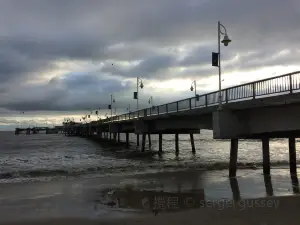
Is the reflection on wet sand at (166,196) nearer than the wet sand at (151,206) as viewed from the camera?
No

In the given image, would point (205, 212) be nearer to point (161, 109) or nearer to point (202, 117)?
point (202, 117)

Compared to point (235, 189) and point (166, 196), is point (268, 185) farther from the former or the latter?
point (166, 196)

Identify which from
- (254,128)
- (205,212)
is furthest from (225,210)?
(254,128)

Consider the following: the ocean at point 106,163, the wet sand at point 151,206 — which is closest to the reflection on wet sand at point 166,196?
the wet sand at point 151,206

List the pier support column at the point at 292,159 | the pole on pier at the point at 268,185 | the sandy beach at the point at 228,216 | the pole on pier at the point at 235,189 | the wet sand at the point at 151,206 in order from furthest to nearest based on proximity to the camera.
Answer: the pier support column at the point at 292,159 → the pole on pier at the point at 268,185 → the pole on pier at the point at 235,189 → the wet sand at the point at 151,206 → the sandy beach at the point at 228,216

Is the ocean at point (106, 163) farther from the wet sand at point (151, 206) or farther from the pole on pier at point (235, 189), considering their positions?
the pole on pier at point (235, 189)

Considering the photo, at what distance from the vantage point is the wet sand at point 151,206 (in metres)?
12.8

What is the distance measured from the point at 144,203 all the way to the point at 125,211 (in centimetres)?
174

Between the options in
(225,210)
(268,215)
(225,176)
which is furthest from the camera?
(225,176)

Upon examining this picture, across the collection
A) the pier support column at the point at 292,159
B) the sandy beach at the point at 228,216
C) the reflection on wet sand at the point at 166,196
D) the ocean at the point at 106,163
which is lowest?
the ocean at the point at 106,163

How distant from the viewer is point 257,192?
18.2 m

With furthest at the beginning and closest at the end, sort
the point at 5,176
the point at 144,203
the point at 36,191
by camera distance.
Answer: the point at 5,176, the point at 36,191, the point at 144,203

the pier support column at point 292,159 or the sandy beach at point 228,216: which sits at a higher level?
the pier support column at point 292,159

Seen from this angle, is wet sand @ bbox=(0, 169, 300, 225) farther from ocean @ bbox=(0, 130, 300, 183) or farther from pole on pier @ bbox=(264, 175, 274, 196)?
ocean @ bbox=(0, 130, 300, 183)
